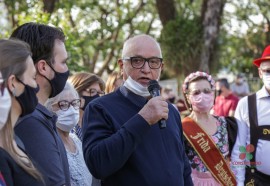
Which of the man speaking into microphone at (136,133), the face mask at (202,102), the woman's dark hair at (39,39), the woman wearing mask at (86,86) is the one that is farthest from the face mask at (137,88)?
the woman wearing mask at (86,86)

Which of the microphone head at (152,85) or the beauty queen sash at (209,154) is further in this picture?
the beauty queen sash at (209,154)

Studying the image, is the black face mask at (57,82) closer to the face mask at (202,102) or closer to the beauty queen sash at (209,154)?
the beauty queen sash at (209,154)

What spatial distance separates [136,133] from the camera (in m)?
2.91

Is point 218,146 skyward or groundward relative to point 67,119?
groundward

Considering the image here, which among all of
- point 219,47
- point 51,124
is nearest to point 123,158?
point 51,124

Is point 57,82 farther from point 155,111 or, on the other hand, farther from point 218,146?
point 218,146

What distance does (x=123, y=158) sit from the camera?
2.91 meters

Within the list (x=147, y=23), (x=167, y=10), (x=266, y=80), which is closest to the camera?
(x=266, y=80)

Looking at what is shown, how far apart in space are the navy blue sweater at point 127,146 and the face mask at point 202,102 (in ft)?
5.29

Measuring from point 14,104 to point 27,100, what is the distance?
0.22ft

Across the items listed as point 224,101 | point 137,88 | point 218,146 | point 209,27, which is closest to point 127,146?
point 137,88

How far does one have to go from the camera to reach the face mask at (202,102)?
4.91 metres

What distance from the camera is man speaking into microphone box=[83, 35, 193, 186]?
2.93m

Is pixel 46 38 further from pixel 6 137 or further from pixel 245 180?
pixel 245 180
